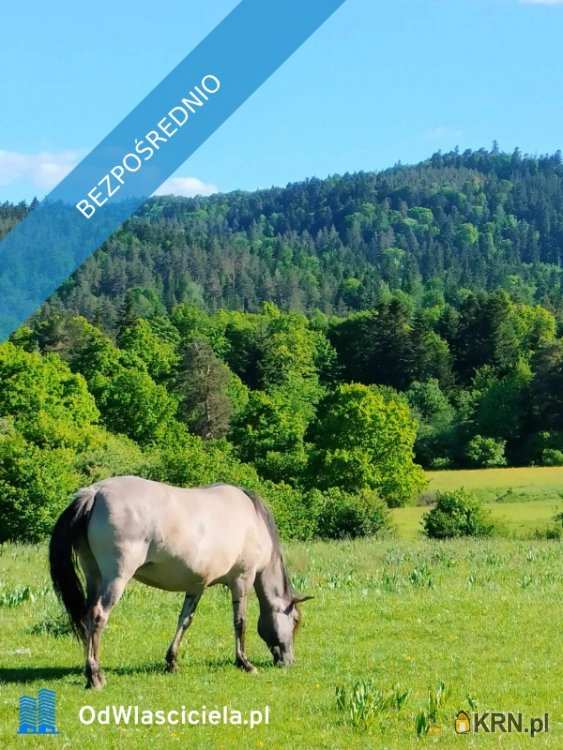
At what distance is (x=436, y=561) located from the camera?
26.1 meters

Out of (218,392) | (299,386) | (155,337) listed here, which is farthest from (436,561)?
(155,337)

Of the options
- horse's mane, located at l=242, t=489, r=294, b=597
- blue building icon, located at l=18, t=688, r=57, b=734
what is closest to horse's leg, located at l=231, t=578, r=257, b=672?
horse's mane, located at l=242, t=489, r=294, b=597

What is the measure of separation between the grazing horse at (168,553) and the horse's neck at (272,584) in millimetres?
12

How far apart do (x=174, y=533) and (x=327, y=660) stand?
8.70ft

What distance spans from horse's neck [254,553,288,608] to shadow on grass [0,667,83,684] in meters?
2.36

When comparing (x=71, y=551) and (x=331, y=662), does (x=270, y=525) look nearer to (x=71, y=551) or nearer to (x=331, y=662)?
(x=331, y=662)

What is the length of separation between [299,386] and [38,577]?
339 feet

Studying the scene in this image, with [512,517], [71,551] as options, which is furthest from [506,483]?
[71,551]

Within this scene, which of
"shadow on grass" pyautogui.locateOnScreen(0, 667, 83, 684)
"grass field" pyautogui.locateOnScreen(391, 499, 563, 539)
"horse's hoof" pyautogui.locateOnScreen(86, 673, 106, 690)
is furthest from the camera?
"grass field" pyautogui.locateOnScreen(391, 499, 563, 539)

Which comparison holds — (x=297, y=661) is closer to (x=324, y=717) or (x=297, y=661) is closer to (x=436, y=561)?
(x=324, y=717)

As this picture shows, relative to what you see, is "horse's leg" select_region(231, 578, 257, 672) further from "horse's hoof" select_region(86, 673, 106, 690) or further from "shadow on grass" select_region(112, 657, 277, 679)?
"horse's hoof" select_region(86, 673, 106, 690)

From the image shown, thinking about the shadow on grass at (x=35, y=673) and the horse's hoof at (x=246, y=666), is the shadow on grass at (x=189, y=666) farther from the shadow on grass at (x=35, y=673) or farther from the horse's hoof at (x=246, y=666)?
the shadow on grass at (x=35, y=673)

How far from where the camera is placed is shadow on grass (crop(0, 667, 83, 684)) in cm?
1217

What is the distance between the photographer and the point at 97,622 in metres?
11.7
